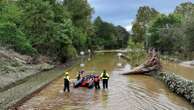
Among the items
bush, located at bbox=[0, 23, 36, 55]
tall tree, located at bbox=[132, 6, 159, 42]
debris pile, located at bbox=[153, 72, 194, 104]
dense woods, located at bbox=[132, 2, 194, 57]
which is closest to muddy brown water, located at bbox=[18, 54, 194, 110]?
debris pile, located at bbox=[153, 72, 194, 104]

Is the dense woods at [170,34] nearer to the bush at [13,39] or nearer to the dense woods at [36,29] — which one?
the dense woods at [36,29]

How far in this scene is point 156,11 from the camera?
5330 inches

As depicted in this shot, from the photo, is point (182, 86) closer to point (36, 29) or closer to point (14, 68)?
point (14, 68)

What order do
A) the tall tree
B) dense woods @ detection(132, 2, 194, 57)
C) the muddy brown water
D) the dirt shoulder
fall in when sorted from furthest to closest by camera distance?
1. the tall tree
2. dense woods @ detection(132, 2, 194, 57)
3. the dirt shoulder
4. the muddy brown water

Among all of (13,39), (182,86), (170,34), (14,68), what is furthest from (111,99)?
(170,34)

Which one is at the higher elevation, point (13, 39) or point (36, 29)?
point (36, 29)

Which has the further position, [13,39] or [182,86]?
[13,39]

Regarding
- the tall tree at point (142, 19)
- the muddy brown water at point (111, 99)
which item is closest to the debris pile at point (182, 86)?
the muddy brown water at point (111, 99)

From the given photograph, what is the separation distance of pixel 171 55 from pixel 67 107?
60130 millimetres

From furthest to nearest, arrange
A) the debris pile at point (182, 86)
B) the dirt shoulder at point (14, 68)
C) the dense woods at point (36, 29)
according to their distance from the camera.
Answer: the dense woods at point (36, 29), the dirt shoulder at point (14, 68), the debris pile at point (182, 86)

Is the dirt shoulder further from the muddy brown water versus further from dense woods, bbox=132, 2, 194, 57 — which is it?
dense woods, bbox=132, 2, 194, 57

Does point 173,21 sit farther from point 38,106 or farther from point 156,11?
point 38,106

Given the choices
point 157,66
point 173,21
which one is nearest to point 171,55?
point 173,21

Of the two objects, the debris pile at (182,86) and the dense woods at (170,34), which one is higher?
the dense woods at (170,34)
